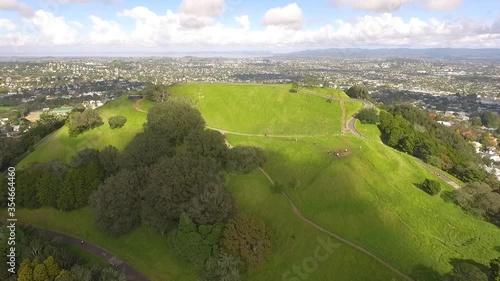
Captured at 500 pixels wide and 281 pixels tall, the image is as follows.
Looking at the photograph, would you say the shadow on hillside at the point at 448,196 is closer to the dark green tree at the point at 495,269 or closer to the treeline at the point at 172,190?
the dark green tree at the point at 495,269

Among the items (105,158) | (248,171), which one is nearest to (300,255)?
(248,171)

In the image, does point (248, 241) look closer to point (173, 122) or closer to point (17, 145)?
point (173, 122)

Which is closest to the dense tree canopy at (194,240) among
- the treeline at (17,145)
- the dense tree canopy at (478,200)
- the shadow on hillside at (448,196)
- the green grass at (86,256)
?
the green grass at (86,256)

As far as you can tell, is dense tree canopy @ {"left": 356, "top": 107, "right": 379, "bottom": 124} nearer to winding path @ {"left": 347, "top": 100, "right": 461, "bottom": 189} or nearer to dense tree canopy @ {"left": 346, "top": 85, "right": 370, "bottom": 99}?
winding path @ {"left": 347, "top": 100, "right": 461, "bottom": 189}

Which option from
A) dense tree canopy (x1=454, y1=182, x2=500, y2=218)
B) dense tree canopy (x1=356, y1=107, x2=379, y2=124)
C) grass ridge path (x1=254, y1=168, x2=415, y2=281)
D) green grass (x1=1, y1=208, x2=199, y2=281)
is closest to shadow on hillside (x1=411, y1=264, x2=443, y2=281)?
grass ridge path (x1=254, y1=168, x2=415, y2=281)

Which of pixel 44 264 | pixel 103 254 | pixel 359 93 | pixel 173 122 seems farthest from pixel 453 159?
pixel 44 264
